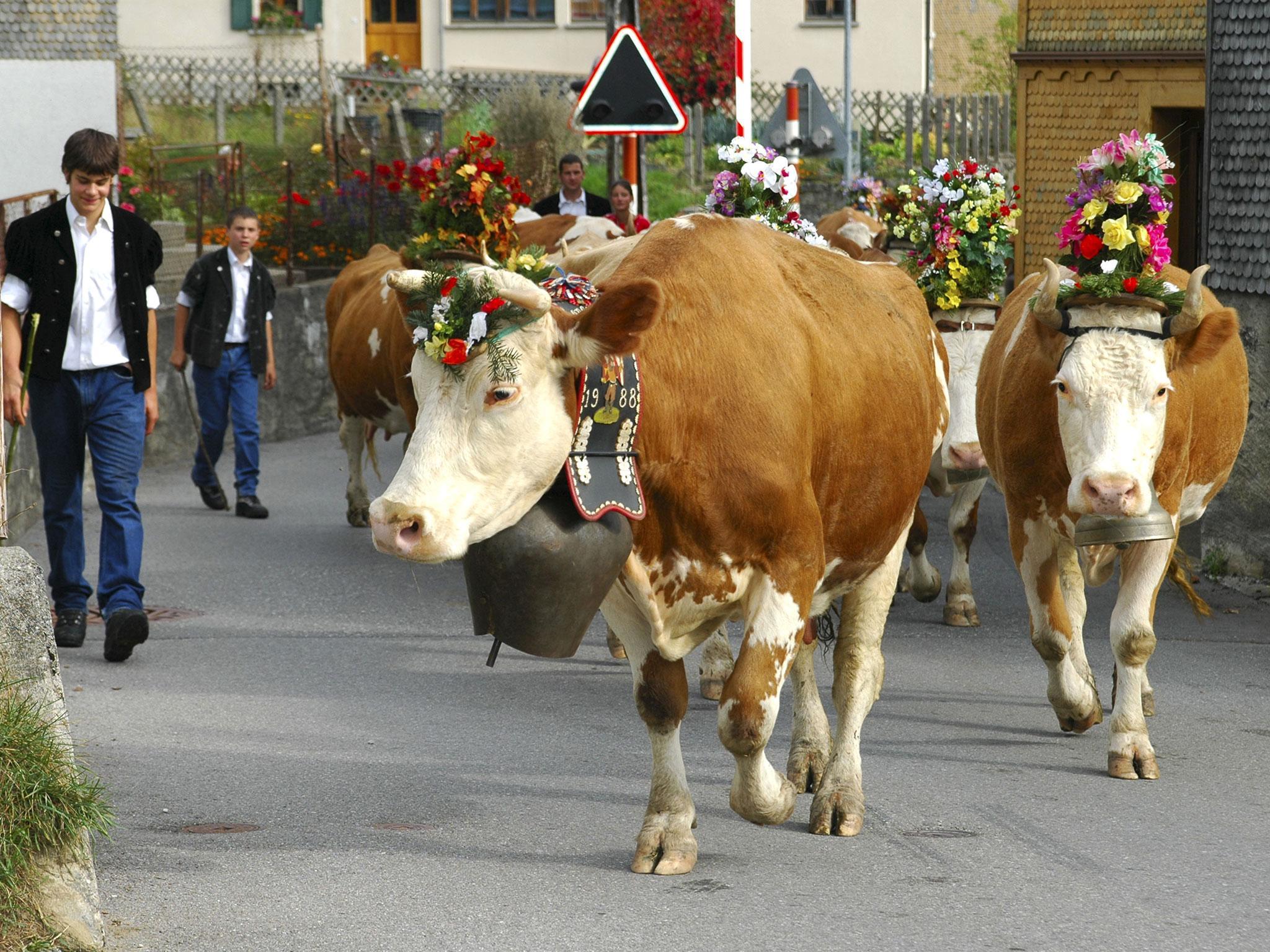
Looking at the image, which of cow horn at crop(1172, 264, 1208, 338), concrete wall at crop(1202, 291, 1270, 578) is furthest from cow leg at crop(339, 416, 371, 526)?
cow horn at crop(1172, 264, 1208, 338)

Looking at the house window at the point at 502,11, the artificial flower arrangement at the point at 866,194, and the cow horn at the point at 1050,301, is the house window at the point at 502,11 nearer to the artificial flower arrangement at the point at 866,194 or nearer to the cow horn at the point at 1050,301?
the artificial flower arrangement at the point at 866,194

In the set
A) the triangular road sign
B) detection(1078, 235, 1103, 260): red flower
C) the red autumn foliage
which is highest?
the red autumn foliage

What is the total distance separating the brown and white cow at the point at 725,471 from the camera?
460cm

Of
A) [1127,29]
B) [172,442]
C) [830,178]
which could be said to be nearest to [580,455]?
[172,442]

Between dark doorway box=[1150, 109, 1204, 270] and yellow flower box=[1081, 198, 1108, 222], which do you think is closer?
yellow flower box=[1081, 198, 1108, 222]

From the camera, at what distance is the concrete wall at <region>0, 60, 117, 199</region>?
20.0m

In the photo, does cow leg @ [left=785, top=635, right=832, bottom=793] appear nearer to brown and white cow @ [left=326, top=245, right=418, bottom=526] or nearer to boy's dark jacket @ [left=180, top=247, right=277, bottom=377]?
brown and white cow @ [left=326, top=245, right=418, bottom=526]

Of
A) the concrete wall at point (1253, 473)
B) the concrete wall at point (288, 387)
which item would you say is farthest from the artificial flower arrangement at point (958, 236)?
the concrete wall at point (288, 387)

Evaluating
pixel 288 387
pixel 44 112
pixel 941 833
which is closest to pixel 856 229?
pixel 288 387

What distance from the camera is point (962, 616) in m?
9.09

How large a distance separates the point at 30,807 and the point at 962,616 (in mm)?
5527

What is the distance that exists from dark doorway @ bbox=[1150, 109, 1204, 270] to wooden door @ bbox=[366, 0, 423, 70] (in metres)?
27.1

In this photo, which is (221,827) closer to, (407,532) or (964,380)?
(407,532)

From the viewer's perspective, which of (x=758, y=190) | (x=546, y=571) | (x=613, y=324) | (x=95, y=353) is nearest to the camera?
(x=613, y=324)
